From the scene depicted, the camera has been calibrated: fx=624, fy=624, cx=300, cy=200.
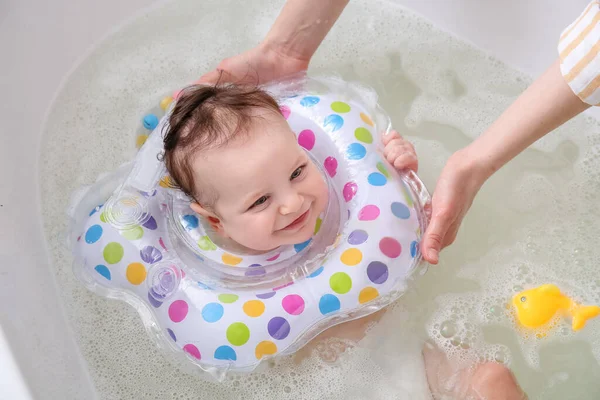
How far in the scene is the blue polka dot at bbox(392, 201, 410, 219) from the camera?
1.08 meters

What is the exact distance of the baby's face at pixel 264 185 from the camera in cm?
94

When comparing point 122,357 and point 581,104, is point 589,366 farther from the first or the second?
point 122,357

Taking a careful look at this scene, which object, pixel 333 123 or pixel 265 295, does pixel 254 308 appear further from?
pixel 333 123

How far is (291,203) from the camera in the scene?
0.97 meters

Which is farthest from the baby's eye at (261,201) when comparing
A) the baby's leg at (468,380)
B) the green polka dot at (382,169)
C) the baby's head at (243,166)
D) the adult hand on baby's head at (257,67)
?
the baby's leg at (468,380)

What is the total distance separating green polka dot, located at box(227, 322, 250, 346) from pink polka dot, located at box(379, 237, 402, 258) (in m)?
0.26

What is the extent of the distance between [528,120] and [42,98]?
104 cm

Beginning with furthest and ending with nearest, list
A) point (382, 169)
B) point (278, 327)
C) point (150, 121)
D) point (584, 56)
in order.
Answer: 1. point (150, 121)
2. point (382, 169)
3. point (278, 327)
4. point (584, 56)

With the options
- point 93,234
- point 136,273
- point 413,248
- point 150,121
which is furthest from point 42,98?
point 413,248

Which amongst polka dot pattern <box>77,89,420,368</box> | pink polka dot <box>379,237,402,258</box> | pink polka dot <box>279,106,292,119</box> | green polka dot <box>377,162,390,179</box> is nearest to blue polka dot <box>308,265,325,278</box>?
polka dot pattern <box>77,89,420,368</box>

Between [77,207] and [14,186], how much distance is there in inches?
6.7

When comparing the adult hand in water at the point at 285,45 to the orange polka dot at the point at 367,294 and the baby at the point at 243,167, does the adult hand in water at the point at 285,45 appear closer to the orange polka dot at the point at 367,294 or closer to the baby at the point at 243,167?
the baby at the point at 243,167

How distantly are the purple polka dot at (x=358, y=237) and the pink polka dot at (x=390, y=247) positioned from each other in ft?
0.09

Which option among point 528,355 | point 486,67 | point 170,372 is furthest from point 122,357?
point 486,67
